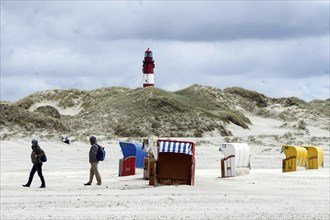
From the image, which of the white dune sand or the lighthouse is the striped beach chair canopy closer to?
the white dune sand

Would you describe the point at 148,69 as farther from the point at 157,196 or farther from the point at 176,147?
the point at 157,196

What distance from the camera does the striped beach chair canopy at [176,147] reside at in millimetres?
22805

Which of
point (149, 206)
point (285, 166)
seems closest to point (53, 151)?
point (285, 166)

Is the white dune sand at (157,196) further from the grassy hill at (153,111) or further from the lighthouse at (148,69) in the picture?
the lighthouse at (148,69)

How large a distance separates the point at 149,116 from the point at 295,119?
21.5 metres

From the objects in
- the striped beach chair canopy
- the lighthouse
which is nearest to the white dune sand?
the striped beach chair canopy

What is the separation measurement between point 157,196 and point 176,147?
3.28 m

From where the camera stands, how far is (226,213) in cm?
1650

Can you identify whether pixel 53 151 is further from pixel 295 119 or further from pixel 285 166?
pixel 295 119

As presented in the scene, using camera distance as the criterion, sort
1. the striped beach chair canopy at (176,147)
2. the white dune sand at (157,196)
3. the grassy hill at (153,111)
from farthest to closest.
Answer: the grassy hill at (153,111) < the striped beach chair canopy at (176,147) < the white dune sand at (157,196)

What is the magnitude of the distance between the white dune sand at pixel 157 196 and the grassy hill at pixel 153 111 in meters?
18.3

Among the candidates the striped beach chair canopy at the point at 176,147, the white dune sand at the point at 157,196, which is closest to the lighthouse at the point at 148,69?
the white dune sand at the point at 157,196

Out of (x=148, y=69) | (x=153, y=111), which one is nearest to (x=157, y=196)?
(x=153, y=111)

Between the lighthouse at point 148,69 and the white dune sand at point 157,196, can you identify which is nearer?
the white dune sand at point 157,196
